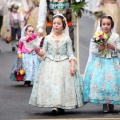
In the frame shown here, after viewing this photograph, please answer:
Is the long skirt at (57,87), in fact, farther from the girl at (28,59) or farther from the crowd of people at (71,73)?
the girl at (28,59)

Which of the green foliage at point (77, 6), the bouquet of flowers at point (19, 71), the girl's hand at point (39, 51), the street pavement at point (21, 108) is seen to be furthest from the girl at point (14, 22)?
the girl's hand at point (39, 51)

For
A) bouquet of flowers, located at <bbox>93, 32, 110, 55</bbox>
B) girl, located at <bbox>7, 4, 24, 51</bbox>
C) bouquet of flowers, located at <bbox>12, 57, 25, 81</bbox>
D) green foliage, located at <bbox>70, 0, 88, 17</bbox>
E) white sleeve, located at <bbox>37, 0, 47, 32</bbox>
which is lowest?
bouquet of flowers, located at <bbox>12, 57, 25, 81</bbox>

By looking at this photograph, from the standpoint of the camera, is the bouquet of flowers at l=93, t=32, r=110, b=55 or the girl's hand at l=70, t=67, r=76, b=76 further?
the bouquet of flowers at l=93, t=32, r=110, b=55

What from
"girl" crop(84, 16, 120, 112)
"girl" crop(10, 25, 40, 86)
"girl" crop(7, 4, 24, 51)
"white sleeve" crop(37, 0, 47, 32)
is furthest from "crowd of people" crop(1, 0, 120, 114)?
"girl" crop(7, 4, 24, 51)

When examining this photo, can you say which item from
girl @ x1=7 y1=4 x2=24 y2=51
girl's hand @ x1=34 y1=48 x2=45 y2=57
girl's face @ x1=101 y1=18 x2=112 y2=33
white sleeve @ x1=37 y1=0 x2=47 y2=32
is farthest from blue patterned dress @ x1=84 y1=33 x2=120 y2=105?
girl @ x1=7 y1=4 x2=24 y2=51

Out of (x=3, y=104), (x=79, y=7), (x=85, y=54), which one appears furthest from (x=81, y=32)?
(x=3, y=104)

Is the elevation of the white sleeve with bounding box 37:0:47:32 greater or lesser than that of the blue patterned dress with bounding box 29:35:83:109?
greater

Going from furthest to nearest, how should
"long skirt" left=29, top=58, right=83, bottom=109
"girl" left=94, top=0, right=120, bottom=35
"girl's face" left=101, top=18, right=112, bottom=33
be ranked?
"girl" left=94, top=0, right=120, bottom=35, "girl's face" left=101, top=18, right=112, bottom=33, "long skirt" left=29, top=58, right=83, bottom=109

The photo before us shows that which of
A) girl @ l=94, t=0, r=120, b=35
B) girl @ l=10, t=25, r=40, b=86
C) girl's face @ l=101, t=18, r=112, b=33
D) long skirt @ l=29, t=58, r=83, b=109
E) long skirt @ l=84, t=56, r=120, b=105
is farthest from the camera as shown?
girl @ l=94, t=0, r=120, b=35

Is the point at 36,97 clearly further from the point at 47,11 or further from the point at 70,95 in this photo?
the point at 47,11

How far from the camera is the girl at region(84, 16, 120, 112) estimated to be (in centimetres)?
1302

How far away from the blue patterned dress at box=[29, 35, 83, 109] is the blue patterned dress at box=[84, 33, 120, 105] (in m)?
0.16

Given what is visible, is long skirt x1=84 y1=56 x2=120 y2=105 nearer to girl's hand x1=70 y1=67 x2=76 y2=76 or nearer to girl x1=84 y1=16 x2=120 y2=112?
girl x1=84 y1=16 x2=120 y2=112

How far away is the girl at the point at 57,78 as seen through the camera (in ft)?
42.0
